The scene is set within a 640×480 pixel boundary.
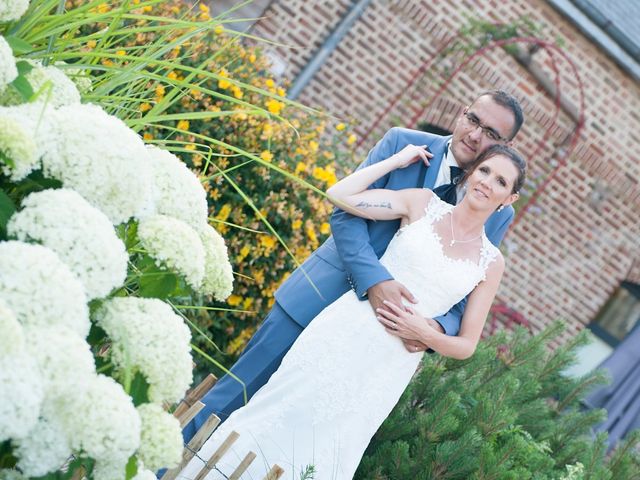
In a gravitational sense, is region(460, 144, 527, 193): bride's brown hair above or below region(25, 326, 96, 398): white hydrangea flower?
above

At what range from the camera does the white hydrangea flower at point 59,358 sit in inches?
53.0

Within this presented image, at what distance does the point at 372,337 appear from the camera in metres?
3.57

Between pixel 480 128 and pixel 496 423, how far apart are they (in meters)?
1.12

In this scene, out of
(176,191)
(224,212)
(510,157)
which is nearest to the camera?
(176,191)

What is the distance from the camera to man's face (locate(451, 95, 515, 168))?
3.77m

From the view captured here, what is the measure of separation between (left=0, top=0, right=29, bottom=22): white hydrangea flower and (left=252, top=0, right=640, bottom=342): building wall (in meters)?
7.55

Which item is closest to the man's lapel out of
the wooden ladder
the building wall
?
the wooden ladder

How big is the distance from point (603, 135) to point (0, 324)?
346 inches

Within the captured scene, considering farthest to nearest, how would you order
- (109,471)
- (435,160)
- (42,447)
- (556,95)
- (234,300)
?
(556,95) < (234,300) < (435,160) < (109,471) < (42,447)

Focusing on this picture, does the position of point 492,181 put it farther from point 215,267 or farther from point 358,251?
point 215,267

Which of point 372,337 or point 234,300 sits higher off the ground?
point 372,337

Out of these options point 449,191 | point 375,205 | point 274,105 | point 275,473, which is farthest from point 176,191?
point 274,105

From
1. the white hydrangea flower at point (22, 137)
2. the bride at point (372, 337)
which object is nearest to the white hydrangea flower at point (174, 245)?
the white hydrangea flower at point (22, 137)

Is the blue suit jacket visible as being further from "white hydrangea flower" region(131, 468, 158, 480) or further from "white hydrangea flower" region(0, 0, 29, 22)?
"white hydrangea flower" region(0, 0, 29, 22)
